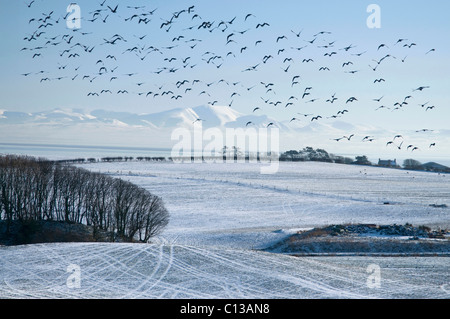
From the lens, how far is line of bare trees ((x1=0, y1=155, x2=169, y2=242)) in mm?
64188

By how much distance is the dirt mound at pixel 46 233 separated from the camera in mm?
58312

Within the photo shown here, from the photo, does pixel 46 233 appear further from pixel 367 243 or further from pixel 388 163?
pixel 388 163

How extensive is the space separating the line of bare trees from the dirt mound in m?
1.24

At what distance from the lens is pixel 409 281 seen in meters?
31.7

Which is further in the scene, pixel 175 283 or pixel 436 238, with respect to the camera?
pixel 436 238

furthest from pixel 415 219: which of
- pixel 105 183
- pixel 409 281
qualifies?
pixel 105 183

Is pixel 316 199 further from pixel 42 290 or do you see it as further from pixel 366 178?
pixel 42 290

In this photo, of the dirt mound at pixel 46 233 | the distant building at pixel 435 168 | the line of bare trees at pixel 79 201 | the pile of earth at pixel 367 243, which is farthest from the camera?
the distant building at pixel 435 168

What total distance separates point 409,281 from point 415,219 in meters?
39.4

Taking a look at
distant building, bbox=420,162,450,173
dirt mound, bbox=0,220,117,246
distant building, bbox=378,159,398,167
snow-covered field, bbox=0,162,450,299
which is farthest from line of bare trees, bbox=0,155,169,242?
distant building, bbox=378,159,398,167

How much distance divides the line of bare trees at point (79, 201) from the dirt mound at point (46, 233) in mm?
1236

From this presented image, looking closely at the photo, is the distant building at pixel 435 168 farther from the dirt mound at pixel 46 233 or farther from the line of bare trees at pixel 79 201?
the dirt mound at pixel 46 233

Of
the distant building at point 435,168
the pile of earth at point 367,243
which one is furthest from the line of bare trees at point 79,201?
the distant building at point 435,168

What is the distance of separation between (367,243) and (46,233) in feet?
127
